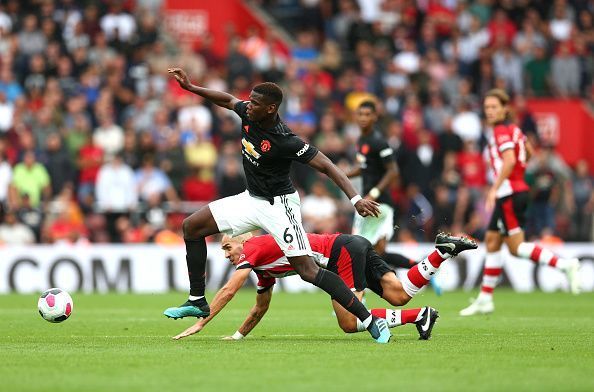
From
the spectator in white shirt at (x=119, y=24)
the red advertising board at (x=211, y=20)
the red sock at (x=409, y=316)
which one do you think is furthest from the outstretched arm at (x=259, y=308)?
the red advertising board at (x=211, y=20)

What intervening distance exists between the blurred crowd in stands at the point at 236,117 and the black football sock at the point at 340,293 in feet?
38.5

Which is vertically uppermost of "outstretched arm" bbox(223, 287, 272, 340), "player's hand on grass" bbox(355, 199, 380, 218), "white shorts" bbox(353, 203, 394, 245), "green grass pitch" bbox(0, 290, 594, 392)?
"player's hand on grass" bbox(355, 199, 380, 218)

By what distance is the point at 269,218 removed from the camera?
1182cm

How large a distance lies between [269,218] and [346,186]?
919 millimetres

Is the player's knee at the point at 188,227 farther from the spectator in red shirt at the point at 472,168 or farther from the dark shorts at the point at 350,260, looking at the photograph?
the spectator in red shirt at the point at 472,168

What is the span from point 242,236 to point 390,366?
130 inches

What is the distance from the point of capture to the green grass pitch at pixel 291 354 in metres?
8.98

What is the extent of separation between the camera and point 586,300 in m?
19.7

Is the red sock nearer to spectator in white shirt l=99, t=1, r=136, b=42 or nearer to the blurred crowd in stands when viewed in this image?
the blurred crowd in stands

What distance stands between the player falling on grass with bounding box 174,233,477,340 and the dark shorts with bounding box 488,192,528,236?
13.7 ft

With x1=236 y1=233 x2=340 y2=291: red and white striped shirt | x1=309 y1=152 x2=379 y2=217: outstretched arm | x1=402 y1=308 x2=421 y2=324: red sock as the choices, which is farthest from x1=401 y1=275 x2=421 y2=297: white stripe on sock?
x1=309 y1=152 x2=379 y2=217: outstretched arm

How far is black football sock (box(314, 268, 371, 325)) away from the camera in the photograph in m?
11.5

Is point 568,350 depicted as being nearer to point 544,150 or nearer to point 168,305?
point 168,305

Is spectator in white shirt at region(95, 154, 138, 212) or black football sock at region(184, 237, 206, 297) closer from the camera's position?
black football sock at region(184, 237, 206, 297)
